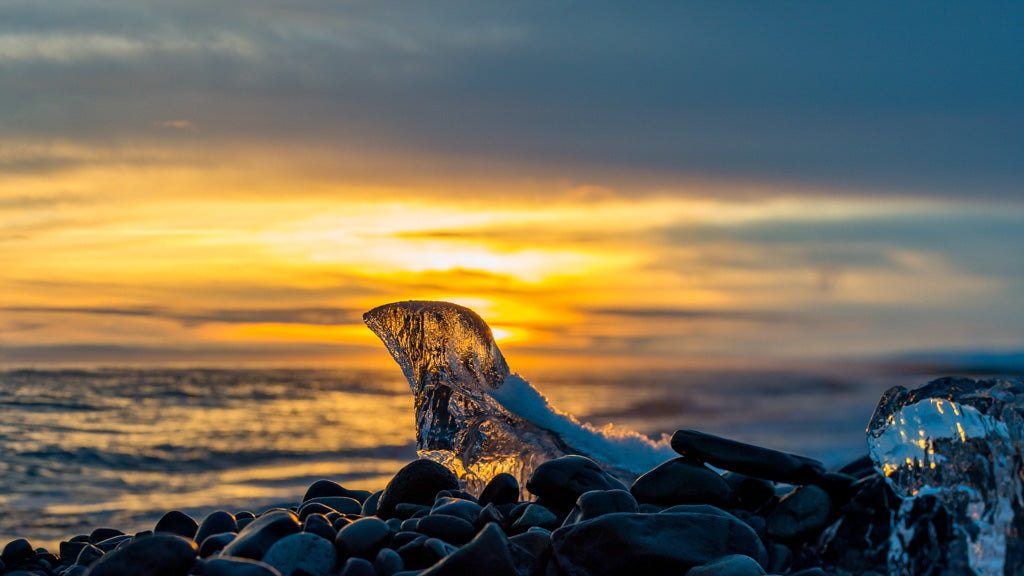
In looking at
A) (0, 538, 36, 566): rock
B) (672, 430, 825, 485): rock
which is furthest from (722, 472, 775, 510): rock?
(0, 538, 36, 566): rock

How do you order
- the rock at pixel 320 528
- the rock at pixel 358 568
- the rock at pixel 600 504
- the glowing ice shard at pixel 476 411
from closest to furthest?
the rock at pixel 358 568 < the rock at pixel 320 528 < the rock at pixel 600 504 < the glowing ice shard at pixel 476 411

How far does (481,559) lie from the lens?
2463 mm

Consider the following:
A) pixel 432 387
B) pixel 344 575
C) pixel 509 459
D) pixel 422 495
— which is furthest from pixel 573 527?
pixel 432 387

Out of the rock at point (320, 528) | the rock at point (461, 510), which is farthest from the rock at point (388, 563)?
the rock at point (461, 510)

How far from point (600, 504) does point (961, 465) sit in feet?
4.91

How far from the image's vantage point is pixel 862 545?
12.0 feet

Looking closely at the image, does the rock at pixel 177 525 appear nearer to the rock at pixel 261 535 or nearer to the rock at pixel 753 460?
the rock at pixel 261 535

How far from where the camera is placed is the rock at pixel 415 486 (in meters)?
3.76

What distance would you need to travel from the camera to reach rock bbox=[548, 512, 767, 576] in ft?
8.92

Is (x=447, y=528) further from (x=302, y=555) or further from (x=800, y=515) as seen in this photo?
(x=800, y=515)

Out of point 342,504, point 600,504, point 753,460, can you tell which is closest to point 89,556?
point 342,504

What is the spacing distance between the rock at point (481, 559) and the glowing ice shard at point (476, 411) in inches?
84.6

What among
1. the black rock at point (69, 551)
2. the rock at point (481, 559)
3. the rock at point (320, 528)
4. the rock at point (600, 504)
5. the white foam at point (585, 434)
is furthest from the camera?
the white foam at point (585, 434)

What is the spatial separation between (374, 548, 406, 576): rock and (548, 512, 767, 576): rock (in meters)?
0.52
